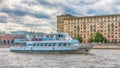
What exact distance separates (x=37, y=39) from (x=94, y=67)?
2267 inches

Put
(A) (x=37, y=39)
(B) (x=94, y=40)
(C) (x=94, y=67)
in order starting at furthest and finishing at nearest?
(B) (x=94, y=40), (A) (x=37, y=39), (C) (x=94, y=67)

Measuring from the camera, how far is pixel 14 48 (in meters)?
107

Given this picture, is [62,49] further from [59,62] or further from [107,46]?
[107,46]

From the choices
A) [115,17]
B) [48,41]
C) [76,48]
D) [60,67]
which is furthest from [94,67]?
[115,17]

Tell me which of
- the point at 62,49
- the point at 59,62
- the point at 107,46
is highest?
the point at 59,62

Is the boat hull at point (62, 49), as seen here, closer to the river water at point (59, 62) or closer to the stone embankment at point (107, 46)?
the river water at point (59, 62)

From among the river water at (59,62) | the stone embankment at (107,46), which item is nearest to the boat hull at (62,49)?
the river water at (59,62)

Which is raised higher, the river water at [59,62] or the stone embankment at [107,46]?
the river water at [59,62]

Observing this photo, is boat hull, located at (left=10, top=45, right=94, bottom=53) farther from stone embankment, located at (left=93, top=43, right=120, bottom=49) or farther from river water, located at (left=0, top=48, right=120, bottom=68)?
stone embankment, located at (left=93, top=43, right=120, bottom=49)

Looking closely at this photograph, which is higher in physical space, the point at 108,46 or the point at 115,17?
the point at 115,17

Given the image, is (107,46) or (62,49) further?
(107,46)

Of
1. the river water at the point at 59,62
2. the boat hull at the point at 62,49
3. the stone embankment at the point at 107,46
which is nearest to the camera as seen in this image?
the river water at the point at 59,62

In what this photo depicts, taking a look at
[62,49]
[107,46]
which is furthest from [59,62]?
[107,46]

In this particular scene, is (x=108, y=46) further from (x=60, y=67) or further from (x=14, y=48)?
Result: (x=60, y=67)
